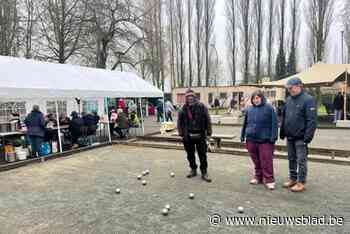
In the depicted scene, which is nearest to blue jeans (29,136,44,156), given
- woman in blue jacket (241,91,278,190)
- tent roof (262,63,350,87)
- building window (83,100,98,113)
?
building window (83,100,98,113)

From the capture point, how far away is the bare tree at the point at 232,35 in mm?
31641

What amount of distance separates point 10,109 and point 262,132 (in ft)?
28.7

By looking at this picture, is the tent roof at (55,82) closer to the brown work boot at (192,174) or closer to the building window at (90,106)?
the building window at (90,106)

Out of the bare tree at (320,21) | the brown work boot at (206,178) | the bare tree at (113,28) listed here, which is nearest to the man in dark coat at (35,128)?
the brown work boot at (206,178)

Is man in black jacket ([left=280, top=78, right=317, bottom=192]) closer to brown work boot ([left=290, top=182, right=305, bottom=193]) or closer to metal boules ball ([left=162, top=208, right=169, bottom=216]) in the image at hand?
brown work boot ([left=290, top=182, right=305, bottom=193])

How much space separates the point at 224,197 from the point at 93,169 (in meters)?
3.20

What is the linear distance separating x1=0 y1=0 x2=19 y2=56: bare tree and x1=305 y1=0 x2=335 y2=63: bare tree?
25.6 meters

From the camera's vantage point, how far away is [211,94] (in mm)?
29125

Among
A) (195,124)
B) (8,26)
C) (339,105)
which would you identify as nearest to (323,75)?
(339,105)

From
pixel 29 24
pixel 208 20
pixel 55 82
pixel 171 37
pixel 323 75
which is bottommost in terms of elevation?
pixel 55 82

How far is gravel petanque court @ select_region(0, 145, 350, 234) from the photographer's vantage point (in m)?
3.17

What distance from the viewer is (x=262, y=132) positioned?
13.6 ft

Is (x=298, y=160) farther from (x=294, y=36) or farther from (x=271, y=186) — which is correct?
(x=294, y=36)

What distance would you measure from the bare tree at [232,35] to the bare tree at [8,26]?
77.2ft
